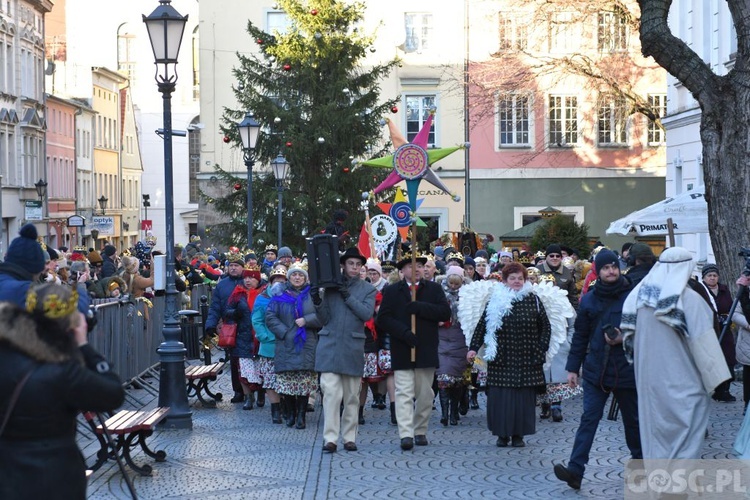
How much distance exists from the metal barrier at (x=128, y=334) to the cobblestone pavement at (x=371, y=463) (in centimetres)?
146

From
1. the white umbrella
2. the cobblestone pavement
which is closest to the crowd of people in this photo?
the cobblestone pavement

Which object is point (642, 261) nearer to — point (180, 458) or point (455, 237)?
point (180, 458)

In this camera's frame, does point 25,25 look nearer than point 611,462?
No

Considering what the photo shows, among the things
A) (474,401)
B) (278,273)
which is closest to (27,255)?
(278,273)

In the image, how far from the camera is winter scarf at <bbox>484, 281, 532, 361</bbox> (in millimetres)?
13383

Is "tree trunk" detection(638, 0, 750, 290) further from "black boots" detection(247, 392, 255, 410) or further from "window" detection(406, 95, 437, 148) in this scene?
"window" detection(406, 95, 437, 148)

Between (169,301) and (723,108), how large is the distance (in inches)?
268

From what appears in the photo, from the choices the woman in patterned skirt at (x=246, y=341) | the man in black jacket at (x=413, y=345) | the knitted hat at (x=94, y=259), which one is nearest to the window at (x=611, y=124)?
the knitted hat at (x=94, y=259)

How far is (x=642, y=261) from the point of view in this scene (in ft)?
37.7

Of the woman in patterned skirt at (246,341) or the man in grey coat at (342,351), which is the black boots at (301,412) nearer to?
the woman in patterned skirt at (246,341)

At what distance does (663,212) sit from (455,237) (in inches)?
473

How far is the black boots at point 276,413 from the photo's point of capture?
15.9 meters

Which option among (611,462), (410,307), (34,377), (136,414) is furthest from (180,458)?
(34,377)

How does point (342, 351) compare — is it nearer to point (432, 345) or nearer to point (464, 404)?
point (432, 345)
